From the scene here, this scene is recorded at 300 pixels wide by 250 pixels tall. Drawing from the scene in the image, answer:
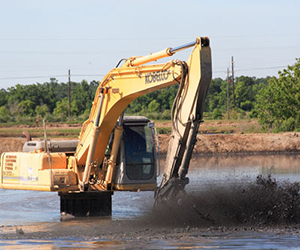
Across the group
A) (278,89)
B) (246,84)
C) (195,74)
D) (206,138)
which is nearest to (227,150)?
(206,138)

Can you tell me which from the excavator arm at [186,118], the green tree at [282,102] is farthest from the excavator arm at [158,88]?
the green tree at [282,102]

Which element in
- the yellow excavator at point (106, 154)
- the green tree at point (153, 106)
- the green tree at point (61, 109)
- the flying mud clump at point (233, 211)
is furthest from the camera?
the green tree at point (153, 106)

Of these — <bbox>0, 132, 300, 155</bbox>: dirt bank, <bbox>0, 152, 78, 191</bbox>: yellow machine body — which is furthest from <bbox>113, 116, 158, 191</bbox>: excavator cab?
<bbox>0, 132, 300, 155</bbox>: dirt bank

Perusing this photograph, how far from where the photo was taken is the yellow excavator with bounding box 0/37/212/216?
15328mm

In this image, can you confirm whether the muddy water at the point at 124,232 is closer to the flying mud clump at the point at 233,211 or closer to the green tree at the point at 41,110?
the flying mud clump at the point at 233,211

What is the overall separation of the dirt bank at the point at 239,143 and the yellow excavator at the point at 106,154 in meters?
23.4

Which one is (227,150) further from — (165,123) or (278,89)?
(165,123)

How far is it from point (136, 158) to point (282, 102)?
3745 centimetres

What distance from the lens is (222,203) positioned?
15508 mm

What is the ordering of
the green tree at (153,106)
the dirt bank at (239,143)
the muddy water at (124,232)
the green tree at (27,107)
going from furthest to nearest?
the green tree at (153,106)
the green tree at (27,107)
the dirt bank at (239,143)
the muddy water at (124,232)

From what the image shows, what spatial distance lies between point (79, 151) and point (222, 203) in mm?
4320

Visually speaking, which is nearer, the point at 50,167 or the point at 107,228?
the point at 107,228

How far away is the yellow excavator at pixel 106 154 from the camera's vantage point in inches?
603

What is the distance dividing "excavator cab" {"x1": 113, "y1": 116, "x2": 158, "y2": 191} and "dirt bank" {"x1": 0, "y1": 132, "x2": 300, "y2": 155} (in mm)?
24017
